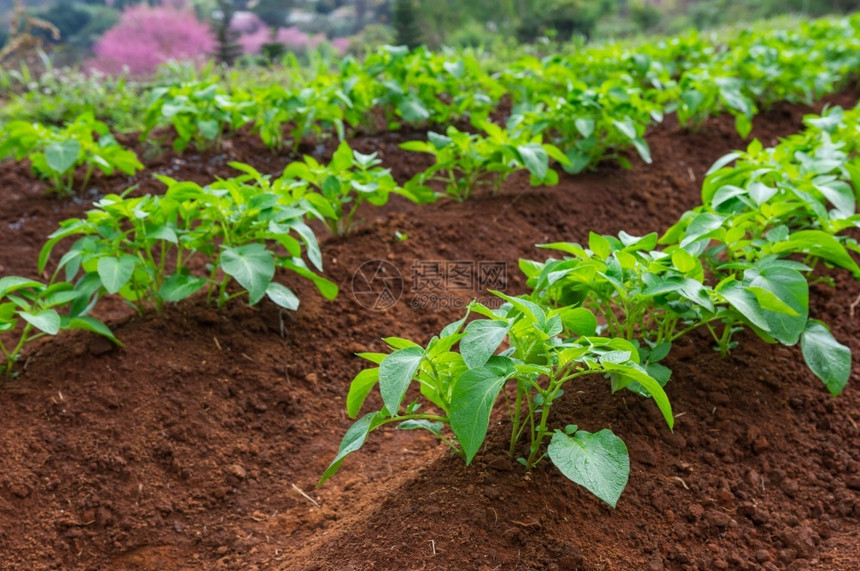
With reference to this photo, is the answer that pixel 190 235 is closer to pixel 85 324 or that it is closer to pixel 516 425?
pixel 85 324

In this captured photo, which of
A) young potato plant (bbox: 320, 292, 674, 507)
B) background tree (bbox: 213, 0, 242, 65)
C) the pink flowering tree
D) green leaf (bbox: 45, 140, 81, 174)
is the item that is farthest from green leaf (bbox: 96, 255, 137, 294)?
the pink flowering tree

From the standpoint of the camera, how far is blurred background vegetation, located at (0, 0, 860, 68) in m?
8.95

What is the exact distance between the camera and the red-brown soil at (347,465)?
1784mm

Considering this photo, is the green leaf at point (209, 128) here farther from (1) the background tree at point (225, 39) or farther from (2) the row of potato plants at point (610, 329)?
(1) the background tree at point (225, 39)

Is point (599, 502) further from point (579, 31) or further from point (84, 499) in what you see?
point (579, 31)

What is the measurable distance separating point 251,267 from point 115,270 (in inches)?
16.7

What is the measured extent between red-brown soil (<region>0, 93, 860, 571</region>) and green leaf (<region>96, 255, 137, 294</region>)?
328 millimetres

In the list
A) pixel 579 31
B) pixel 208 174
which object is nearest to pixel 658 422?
pixel 208 174

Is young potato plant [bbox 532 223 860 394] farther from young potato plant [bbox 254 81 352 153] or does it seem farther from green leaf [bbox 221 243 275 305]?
young potato plant [bbox 254 81 352 153]

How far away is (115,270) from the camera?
93.1 inches

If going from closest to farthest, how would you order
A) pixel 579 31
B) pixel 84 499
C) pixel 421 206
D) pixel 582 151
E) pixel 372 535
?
pixel 372 535 → pixel 84 499 → pixel 421 206 → pixel 582 151 → pixel 579 31

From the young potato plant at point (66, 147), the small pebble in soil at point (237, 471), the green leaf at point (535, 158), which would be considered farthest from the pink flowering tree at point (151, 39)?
the small pebble in soil at point (237, 471)

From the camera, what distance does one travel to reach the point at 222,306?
2.79 metres

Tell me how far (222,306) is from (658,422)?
63.6 inches
